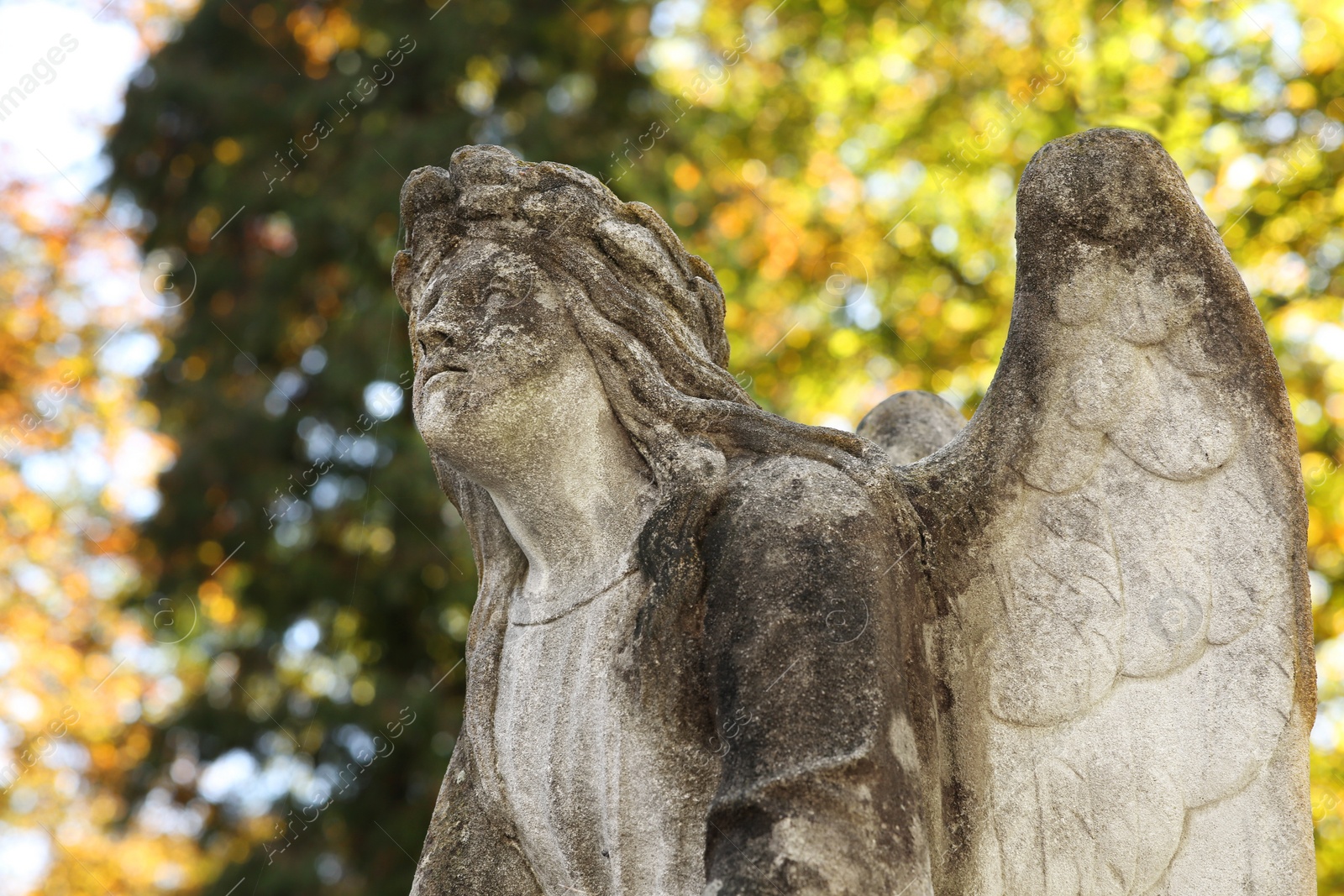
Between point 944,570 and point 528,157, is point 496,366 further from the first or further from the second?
point 528,157

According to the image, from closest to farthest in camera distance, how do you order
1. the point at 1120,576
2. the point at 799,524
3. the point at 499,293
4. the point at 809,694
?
the point at 809,694 < the point at 799,524 < the point at 1120,576 < the point at 499,293

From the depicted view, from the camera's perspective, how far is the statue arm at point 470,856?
9.51 ft

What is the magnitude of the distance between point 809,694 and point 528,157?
7.72m

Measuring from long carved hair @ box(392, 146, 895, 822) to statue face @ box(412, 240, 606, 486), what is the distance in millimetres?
61

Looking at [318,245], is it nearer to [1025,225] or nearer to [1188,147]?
[1188,147]

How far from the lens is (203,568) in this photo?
10.8m

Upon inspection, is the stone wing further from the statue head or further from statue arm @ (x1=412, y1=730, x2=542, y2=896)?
statue arm @ (x1=412, y1=730, x2=542, y2=896)

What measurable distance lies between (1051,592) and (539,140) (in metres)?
7.68

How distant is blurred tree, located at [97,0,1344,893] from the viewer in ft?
29.1

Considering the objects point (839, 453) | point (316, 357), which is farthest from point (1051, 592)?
point (316, 357)

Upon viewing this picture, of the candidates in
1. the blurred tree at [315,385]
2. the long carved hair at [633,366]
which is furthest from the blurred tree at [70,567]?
the long carved hair at [633,366]

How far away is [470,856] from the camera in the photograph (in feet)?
9.61

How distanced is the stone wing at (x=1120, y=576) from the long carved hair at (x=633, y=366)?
1.04 ft

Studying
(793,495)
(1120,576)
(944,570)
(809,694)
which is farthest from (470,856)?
(1120,576)
